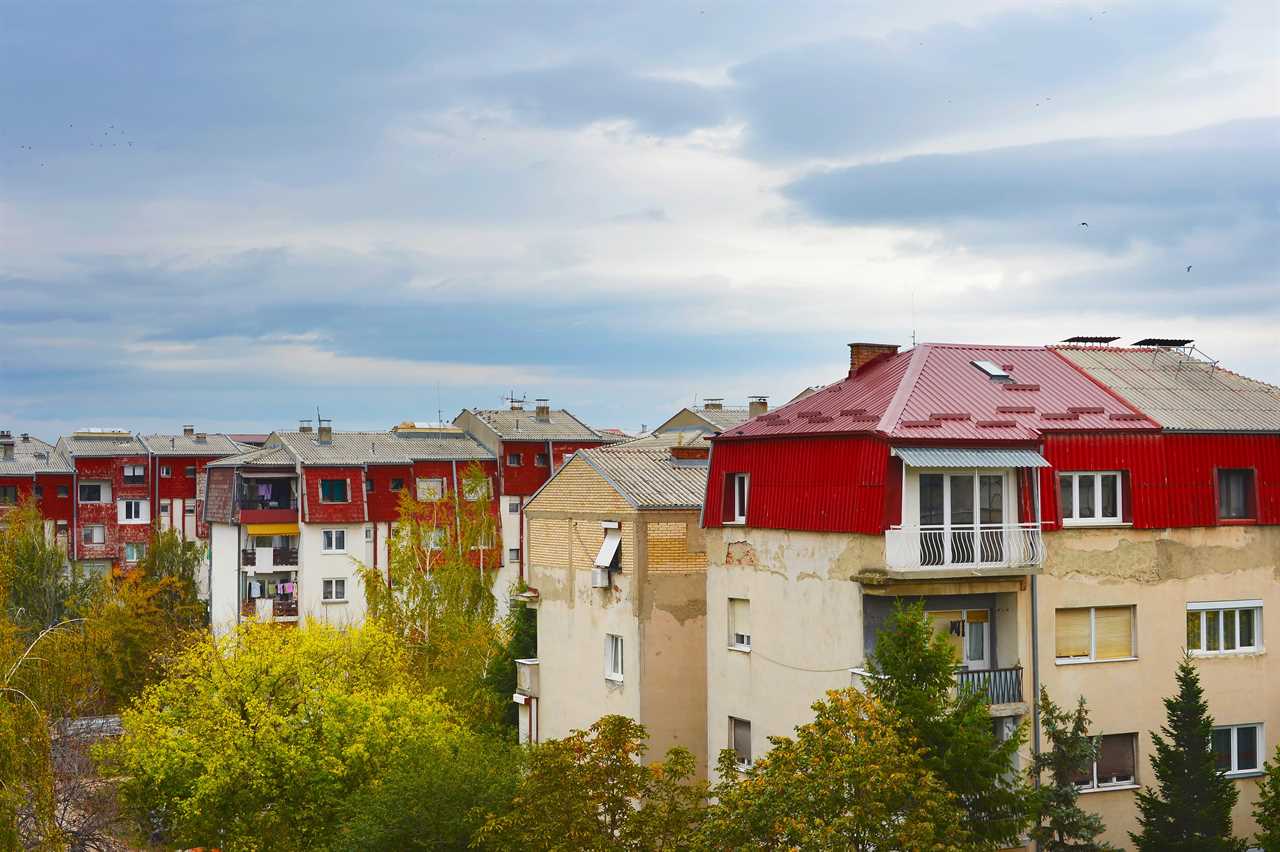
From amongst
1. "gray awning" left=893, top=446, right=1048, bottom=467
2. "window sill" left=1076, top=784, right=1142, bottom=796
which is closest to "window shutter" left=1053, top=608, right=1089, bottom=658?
"window sill" left=1076, top=784, right=1142, bottom=796

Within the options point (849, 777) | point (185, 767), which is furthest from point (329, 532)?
point (849, 777)

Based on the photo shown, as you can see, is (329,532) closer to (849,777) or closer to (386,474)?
(386,474)

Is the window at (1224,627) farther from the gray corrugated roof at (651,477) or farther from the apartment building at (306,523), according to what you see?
the apartment building at (306,523)

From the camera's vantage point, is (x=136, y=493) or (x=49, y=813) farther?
(x=136, y=493)

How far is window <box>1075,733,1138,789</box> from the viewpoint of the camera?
30781 mm

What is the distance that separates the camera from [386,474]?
7619 cm

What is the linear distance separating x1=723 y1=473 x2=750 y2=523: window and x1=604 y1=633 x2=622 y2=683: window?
576 centimetres

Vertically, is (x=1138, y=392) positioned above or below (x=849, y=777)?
above

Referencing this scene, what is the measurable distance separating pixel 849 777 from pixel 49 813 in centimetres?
1452

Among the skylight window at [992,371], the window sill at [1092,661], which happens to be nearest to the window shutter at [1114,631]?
the window sill at [1092,661]

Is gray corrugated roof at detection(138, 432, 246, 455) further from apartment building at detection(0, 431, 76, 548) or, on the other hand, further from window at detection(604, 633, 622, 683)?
window at detection(604, 633, 622, 683)

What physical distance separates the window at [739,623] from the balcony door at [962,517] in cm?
616

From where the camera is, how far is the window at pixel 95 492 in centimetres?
8681

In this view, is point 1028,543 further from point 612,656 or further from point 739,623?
point 612,656
